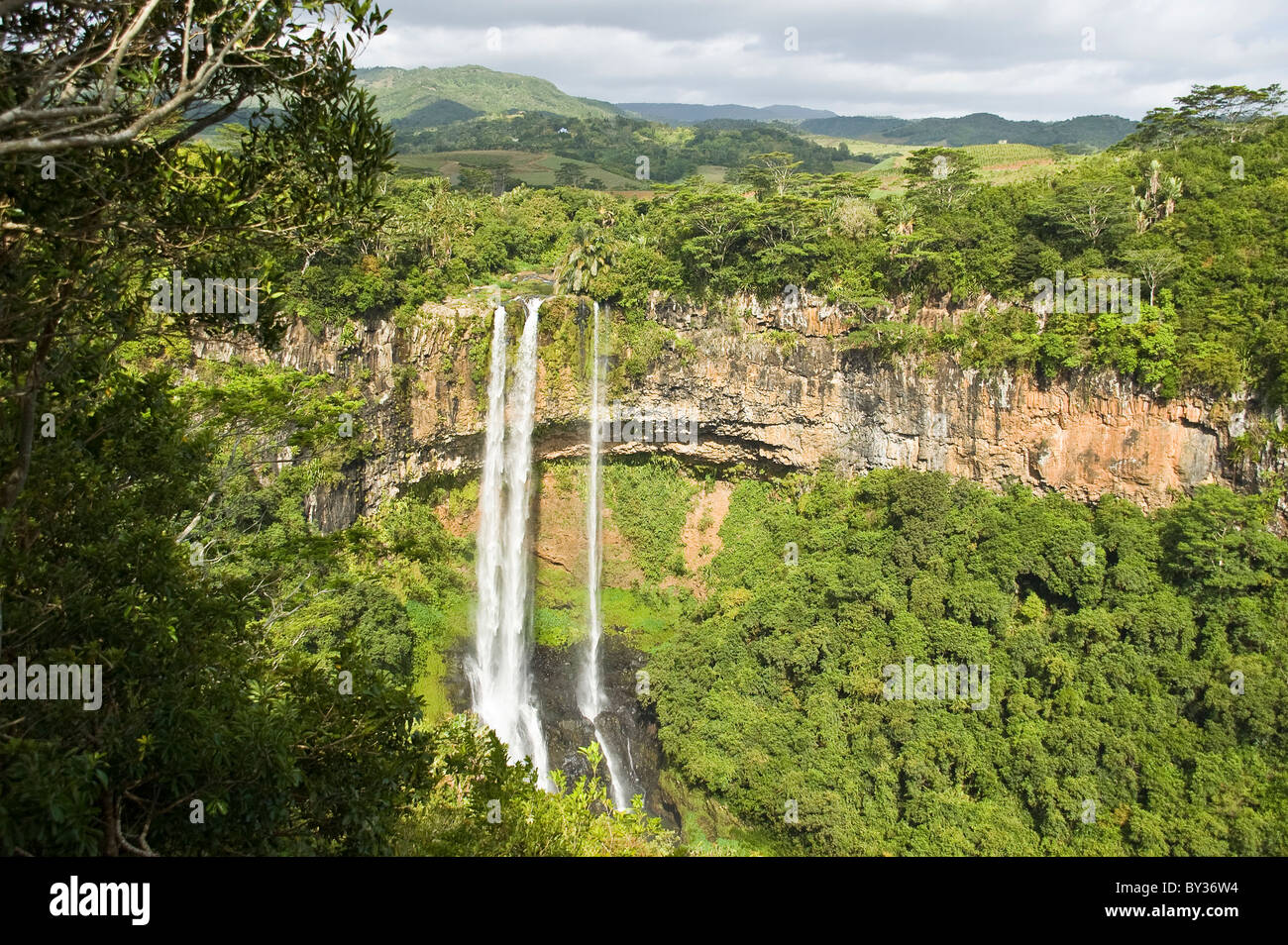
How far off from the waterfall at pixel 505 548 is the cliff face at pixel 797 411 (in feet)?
1.92

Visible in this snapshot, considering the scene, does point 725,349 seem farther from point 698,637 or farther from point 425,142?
point 425,142

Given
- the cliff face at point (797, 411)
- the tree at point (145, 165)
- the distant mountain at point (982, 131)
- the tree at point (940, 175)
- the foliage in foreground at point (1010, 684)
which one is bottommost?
the foliage in foreground at point (1010, 684)

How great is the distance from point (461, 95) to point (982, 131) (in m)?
70.6

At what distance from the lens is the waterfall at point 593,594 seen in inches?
845

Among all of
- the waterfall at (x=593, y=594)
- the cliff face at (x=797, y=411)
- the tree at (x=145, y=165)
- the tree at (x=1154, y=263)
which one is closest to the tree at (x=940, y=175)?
the cliff face at (x=797, y=411)

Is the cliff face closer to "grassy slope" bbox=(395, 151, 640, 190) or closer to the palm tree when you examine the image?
the palm tree

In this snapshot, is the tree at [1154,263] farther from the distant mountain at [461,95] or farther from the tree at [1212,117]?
the distant mountain at [461,95]

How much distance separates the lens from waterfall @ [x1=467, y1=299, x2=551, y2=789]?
22.3 m

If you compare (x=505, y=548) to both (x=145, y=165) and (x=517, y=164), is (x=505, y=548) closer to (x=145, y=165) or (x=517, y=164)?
(x=145, y=165)

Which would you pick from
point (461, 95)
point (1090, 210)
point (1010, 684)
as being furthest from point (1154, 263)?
point (461, 95)

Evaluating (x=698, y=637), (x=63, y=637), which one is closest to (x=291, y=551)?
(x=63, y=637)

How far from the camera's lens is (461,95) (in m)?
121

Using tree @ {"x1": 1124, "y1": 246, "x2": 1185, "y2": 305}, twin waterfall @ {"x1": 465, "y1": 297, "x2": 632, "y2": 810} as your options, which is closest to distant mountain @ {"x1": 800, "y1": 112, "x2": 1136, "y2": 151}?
tree @ {"x1": 1124, "y1": 246, "x2": 1185, "y2": 305}

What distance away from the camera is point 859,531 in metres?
22.2
